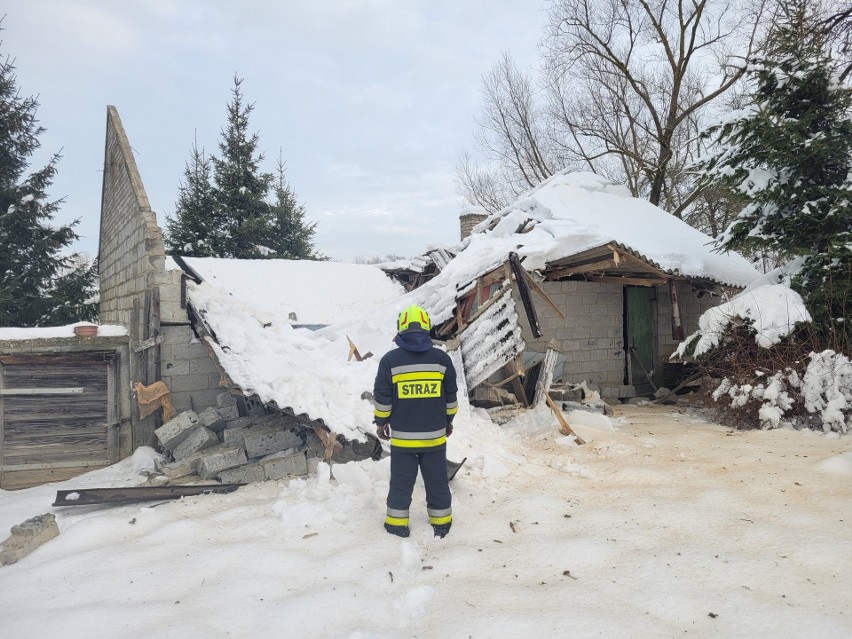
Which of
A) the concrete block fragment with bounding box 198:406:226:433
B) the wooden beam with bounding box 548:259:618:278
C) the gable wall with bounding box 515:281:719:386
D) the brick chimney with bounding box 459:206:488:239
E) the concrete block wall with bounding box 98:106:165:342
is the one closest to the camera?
the concrete block fragment with bounding box 198:406:226:433

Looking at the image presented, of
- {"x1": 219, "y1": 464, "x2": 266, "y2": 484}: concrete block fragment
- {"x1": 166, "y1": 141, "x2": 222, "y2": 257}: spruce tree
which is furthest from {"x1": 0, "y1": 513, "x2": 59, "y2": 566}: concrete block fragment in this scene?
{"x1": 166, "y1": 141, "x2": 222, "y2": 257}: spruce tree

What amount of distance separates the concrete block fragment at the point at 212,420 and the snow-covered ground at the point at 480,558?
1.27 m

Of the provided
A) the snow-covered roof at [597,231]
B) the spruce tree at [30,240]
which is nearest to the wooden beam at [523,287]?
the snow-covered roof at [597,231]

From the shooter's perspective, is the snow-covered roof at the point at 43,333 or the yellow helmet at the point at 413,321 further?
the snow-covered roof at the point at 43,333

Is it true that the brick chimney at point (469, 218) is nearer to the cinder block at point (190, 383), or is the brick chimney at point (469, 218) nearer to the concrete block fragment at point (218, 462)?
the cinder block at point (190, 383)

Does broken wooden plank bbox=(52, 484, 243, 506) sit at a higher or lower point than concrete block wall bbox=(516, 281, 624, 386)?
lower

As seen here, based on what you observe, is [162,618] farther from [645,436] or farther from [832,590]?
[645,436]

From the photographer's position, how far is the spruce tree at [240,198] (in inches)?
826

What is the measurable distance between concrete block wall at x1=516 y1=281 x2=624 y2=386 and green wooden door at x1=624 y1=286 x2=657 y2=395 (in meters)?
0.23

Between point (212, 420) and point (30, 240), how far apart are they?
39.5 feet

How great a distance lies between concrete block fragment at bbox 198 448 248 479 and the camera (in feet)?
17.0

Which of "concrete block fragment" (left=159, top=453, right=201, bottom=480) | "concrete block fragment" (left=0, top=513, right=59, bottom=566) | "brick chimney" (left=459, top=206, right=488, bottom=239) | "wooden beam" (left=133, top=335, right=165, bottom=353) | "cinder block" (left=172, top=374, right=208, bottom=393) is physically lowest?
"concrete block fragment" (left=0, top=513, right=59, bottom=566)

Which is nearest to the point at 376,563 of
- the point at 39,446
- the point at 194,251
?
the point at 39,446

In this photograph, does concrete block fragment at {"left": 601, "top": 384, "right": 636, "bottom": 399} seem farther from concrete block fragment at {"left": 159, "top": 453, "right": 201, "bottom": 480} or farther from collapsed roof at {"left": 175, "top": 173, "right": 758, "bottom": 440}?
concrete block fragment at {"left": 159, "top": 453, "right": 201, "bottom": 480}
